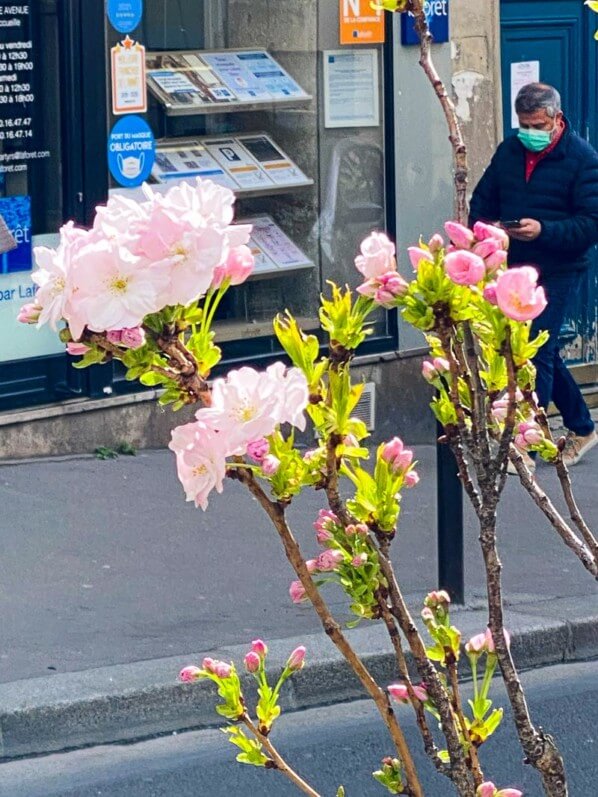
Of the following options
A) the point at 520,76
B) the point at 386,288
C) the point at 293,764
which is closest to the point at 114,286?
the point at 386,288

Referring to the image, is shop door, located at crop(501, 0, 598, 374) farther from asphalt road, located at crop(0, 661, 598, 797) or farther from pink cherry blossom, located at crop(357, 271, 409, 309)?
pink cherry blossom, located at crop(357, 271, 409, 309)

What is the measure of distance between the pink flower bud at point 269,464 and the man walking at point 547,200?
586cm

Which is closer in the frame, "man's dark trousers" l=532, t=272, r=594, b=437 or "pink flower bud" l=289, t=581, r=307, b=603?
"pink flower bud" l=289, t=581, r=307, b=603

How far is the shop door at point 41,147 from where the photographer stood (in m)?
8.05

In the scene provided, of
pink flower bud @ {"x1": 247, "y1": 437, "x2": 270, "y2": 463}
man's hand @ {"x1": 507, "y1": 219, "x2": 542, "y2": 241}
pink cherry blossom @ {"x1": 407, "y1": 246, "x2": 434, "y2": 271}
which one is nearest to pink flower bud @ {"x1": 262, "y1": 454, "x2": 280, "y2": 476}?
pink flower bud @ {"x1": 247, "y1": 437, "x2": 270, "y2": 463}

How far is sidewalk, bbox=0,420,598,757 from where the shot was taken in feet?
18.4

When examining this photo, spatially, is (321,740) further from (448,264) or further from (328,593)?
(448,264)

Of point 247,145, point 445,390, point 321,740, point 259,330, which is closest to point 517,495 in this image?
point 259,330

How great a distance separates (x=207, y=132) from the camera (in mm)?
9078

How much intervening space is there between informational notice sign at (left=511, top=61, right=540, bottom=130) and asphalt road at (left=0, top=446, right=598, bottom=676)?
2.39 m

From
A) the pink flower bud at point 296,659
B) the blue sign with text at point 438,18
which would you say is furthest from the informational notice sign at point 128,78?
the pink flower bud at point 296,659

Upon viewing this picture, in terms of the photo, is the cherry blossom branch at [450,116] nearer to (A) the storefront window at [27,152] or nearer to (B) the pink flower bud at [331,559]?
(B) the pink flower bud at [331,559]

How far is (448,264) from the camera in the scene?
6.77 ft

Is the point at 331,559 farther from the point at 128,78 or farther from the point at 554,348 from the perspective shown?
the point at 128,78
